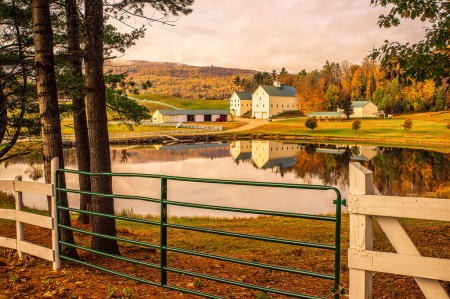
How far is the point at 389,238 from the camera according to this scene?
8.74ft

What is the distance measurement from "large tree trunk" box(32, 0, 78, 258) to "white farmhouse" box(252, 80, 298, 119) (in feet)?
288

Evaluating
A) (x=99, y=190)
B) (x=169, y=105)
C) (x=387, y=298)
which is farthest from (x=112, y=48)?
(x=169, y=105)

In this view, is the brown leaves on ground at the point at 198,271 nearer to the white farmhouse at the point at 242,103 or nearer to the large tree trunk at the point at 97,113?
the large tree trunk at the point at 97,113

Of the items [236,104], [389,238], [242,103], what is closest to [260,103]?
[242,103]

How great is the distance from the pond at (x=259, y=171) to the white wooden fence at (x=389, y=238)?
13772 millimetres

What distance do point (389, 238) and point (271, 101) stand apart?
91691 millimetres

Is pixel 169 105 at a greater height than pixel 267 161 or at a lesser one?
greater

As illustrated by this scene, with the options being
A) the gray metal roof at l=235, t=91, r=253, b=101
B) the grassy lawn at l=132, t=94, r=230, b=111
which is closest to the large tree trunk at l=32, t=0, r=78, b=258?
the gray metal roof at l=235, t=91, r=253, b=101

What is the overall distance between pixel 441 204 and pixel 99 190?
19.1ft

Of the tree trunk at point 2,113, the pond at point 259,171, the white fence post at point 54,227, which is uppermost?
the tree trunk at point 2,113

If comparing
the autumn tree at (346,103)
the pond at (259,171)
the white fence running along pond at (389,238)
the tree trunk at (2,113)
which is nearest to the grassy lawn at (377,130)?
the autumn tree at (346,103)

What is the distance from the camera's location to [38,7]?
5.93 meters

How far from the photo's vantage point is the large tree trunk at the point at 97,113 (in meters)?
6.57

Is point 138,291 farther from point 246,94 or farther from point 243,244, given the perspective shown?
point 246,94
